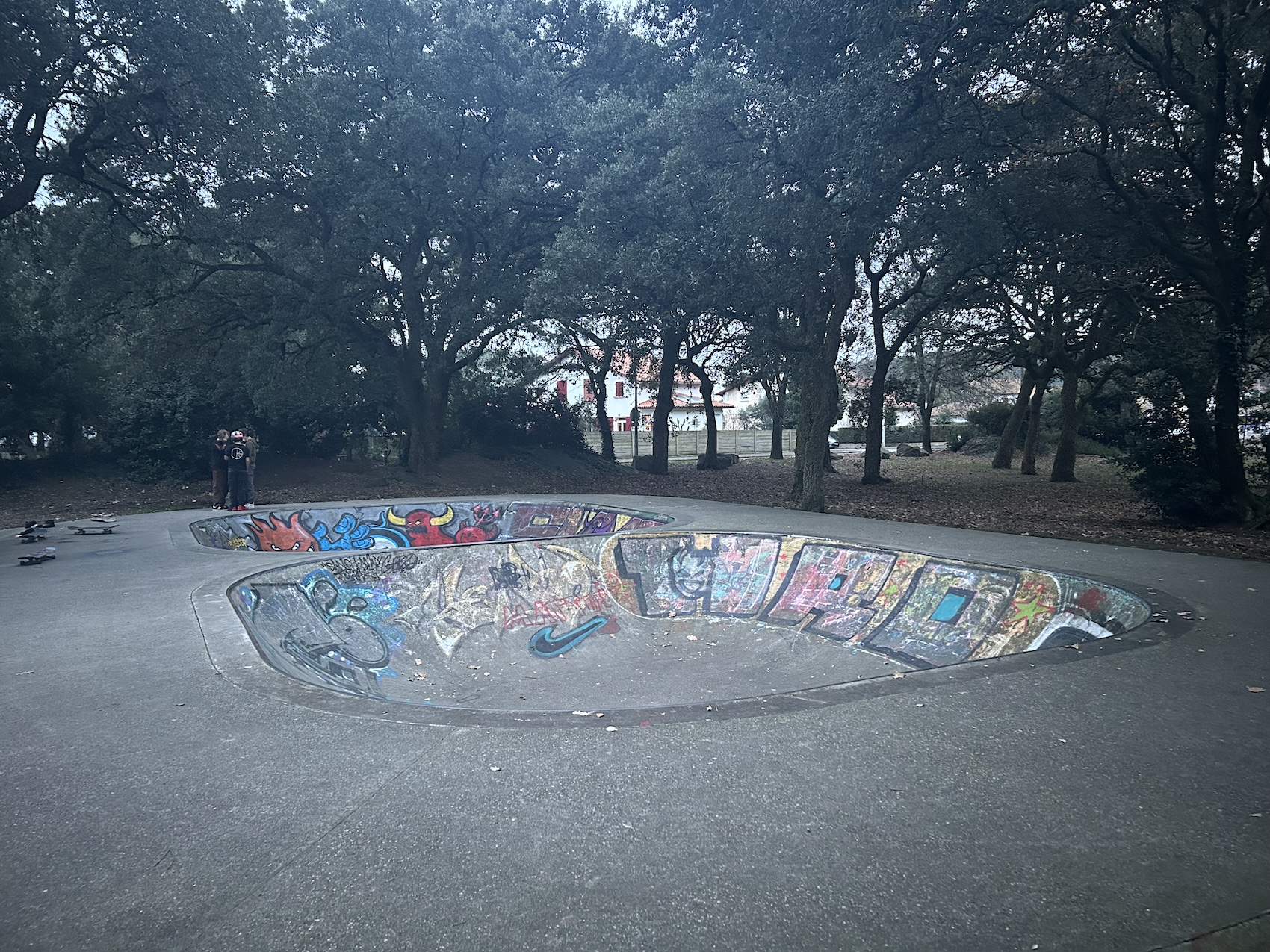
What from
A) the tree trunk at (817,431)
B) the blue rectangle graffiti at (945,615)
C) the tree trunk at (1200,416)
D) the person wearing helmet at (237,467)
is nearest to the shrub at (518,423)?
the person wearing helmet at (237,467)

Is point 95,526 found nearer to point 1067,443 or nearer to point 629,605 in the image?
point 629,605

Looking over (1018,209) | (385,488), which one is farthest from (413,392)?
(1018,209)

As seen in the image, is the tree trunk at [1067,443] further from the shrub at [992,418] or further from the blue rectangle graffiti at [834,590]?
the shrub at [992,418]

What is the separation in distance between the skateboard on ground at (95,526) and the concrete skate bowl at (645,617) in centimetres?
579

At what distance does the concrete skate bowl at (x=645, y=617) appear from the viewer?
698cm

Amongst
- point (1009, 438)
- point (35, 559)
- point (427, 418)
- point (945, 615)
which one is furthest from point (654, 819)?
point (1009, 438)

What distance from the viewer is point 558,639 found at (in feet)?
29.3

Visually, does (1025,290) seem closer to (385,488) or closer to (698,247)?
(698,247)

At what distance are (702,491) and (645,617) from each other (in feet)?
37.3

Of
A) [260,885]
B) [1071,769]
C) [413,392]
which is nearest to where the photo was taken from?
[260,885]

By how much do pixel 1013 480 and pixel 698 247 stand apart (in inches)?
541

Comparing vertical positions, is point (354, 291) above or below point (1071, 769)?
above

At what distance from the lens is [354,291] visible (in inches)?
722

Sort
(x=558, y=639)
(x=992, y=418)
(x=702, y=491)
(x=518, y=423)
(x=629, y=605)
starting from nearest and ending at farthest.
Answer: (x=558, y=639) → (x=629, y=605) → (x=702, y=491) → (x=518, y=423) → (x=992, y=418)
